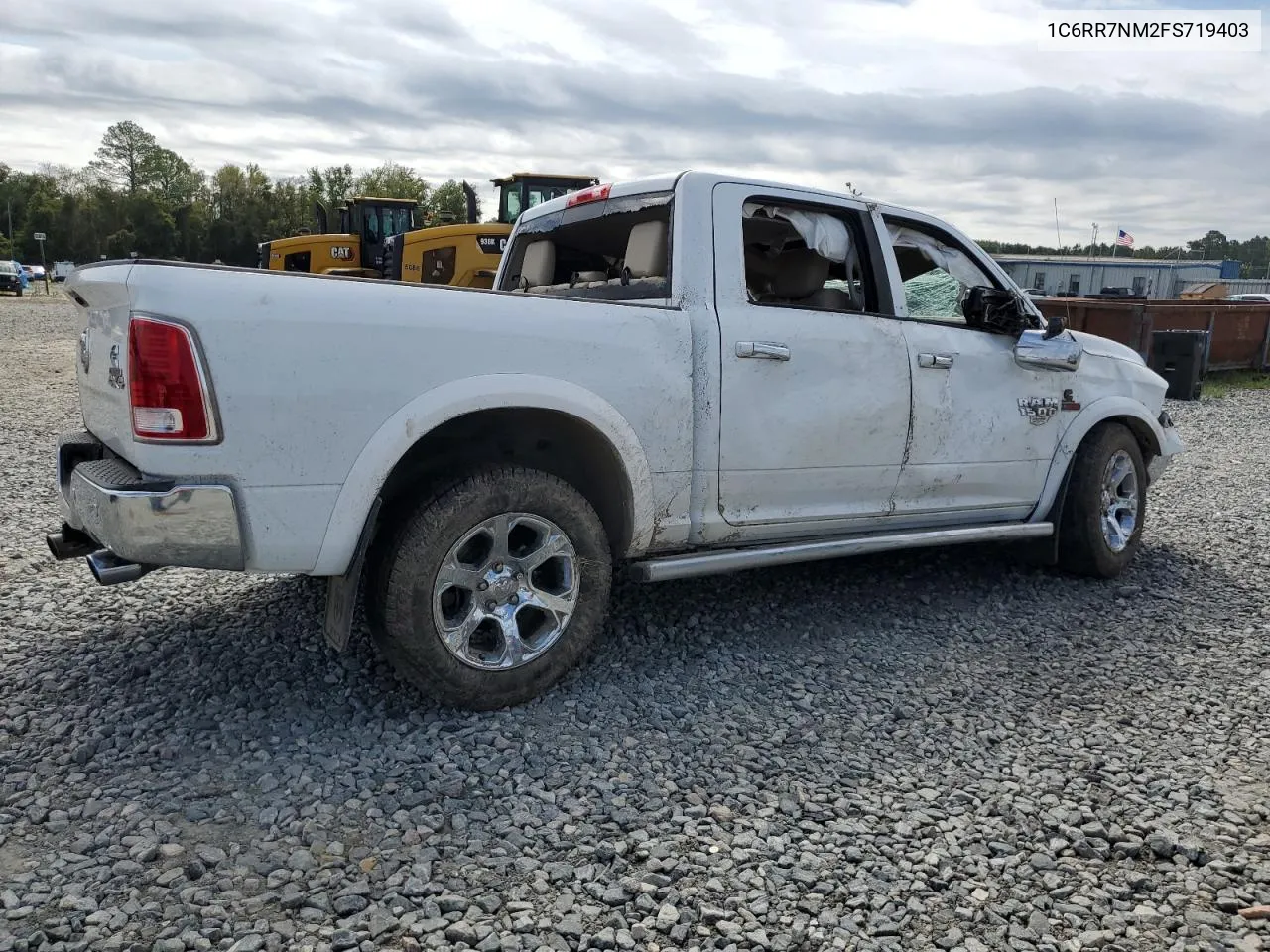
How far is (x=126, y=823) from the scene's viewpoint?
283 cm

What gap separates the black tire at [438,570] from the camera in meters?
3.35

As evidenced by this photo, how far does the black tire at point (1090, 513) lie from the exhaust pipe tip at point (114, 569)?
4500mm

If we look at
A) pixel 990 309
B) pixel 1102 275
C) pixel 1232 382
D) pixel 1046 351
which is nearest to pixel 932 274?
pixel 990 309

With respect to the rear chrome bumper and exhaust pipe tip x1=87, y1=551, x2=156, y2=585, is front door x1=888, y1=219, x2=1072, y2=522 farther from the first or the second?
exhaust pipe tip x1=87, y1=551, x2=156, y2=585

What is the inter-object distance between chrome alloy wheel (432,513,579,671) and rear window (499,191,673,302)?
3.63 feet

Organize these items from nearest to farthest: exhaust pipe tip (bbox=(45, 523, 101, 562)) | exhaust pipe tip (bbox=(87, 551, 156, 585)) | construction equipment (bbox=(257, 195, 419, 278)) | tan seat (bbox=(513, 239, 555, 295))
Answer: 1. exhaust pipe tip (bbox=(87, 551, 156, 585))
2. exhaust pipe tip (bbox=(45, 523, 101, 562))
3. tan seat (bbox=(513, 239, 555, 295))
4. construction equipment (bbox=(257, 195, 419, 278))

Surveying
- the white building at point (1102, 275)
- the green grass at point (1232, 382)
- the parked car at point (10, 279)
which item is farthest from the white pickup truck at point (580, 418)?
the white building at point (1102, 275)

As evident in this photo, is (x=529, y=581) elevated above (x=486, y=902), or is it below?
above

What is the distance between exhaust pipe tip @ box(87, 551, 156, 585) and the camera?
3.13 m

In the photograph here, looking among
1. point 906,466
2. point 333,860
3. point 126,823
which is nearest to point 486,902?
point 333,860

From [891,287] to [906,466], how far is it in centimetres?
85

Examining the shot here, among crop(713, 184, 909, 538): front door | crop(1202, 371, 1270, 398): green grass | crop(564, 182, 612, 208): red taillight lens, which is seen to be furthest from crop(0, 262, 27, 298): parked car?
crop(713, 184, 909, 538): front door

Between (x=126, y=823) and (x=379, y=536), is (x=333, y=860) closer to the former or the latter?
(x=126, y=823)

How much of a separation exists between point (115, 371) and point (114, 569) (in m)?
0.64
